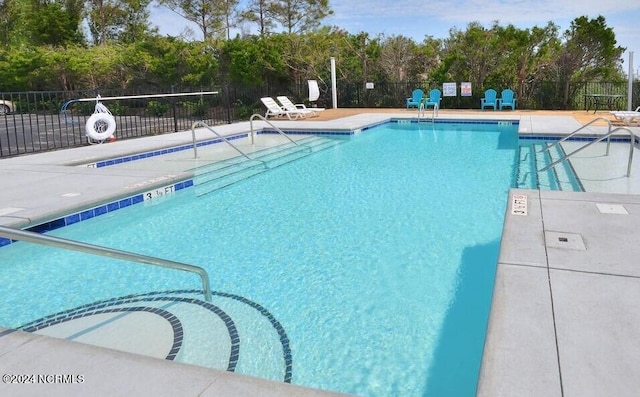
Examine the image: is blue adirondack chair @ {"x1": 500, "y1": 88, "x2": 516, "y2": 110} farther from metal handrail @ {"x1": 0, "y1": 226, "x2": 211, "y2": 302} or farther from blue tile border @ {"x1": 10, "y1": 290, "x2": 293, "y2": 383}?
metal handrail @ {"x1": 0, "y1": 226, "x2": 211, "y2": 302}

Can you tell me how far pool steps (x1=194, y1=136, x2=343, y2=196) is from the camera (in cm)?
715

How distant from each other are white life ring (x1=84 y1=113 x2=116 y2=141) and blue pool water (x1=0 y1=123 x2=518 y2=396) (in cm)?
424

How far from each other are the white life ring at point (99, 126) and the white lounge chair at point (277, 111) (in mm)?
5127

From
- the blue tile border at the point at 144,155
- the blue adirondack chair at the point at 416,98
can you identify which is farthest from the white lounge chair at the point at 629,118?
the blue tile border at the point at 144,155

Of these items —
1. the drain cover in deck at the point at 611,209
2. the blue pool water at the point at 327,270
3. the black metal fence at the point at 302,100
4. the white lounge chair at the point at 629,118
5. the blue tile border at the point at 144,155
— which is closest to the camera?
the blue pool water at the point at 327,270

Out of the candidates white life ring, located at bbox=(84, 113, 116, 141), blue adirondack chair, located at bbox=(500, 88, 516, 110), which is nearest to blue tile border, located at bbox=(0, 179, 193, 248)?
white life ring, located at bbox=(84, 113, 116, 141)

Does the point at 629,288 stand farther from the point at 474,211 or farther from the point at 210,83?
the point at 210,83

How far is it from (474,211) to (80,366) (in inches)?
167

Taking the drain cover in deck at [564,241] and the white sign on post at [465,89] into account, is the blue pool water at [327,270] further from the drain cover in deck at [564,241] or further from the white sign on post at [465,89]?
the white sign on post at [465,89]

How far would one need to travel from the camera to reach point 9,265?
4270mm

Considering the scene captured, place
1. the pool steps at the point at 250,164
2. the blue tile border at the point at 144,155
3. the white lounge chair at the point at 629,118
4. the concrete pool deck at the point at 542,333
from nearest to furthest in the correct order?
the concrete pool deck at the point at 542,333 → the pool steps at the point at 250,164 → the blue tile border at the point at 144,155 → the white lounge chair at the point at 629,118

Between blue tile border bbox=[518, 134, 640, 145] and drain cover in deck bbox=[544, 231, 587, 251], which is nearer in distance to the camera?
drain cover in deck bbox=[544, 231, 587, 251]

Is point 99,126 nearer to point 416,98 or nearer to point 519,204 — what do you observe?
point 519,204

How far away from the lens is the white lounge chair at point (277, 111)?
580 inches
